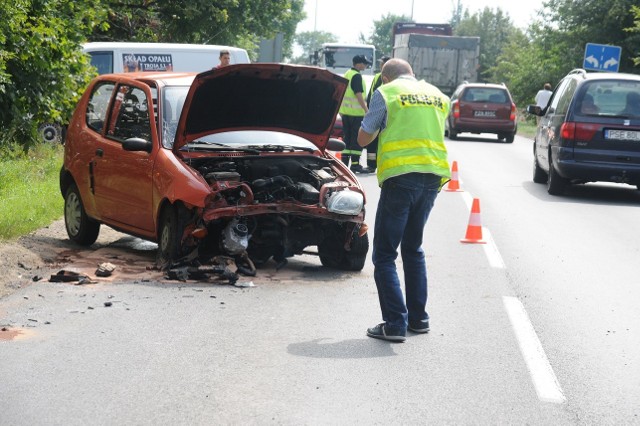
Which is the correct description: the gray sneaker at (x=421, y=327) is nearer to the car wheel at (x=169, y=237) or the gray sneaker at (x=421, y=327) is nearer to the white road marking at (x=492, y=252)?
the car wheel at (x=169, y=237)

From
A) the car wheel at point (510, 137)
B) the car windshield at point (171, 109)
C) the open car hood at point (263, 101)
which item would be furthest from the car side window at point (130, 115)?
the car wheel at point (510, 137)

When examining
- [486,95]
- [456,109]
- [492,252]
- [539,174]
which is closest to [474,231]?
[492,252]

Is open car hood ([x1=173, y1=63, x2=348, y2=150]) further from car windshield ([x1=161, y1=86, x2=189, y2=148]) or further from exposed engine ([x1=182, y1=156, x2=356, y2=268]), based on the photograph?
exposed engine ([x1=182, y1=156, x2=356, y2=268])

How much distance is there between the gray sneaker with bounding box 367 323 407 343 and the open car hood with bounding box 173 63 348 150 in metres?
2.98

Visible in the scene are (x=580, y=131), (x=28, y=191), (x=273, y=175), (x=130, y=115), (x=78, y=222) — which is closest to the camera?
(x=273, y=175)

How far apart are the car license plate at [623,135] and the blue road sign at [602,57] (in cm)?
1798

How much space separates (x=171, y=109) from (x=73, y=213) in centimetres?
184

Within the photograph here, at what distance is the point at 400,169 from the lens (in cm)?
760

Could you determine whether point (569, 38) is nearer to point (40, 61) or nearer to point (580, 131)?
point (580, 131)

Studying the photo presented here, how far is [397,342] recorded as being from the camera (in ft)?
24.7

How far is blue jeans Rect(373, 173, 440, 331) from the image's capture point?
300 inches

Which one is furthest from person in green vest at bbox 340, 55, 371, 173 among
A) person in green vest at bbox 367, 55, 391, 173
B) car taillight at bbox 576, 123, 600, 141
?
car taillight at bbox 576, 123, 600, 141

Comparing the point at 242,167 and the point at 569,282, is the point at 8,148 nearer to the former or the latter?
the point at 242,167

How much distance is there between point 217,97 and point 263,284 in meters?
1.68
